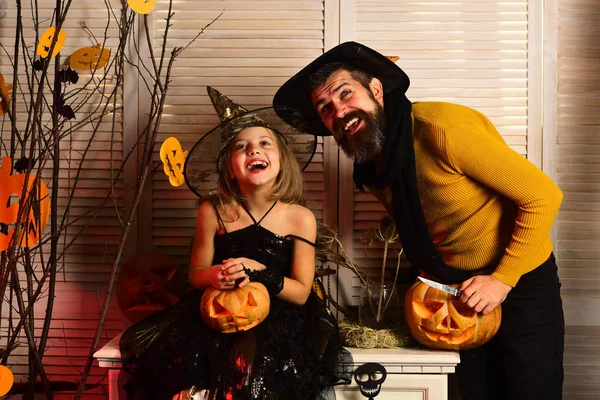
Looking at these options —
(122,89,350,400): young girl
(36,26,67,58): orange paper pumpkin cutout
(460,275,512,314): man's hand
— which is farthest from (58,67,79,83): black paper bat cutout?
(460,275,512,314): man's hand

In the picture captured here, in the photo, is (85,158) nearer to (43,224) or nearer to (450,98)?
(43,224)

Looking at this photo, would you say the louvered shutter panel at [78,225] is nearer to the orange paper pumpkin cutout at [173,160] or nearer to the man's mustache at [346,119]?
the orange paper pumpkin cutout at [173,160]

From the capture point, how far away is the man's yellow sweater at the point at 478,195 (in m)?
1.87

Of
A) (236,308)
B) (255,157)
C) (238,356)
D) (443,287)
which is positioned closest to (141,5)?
(255,157)

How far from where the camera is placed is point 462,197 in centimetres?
196

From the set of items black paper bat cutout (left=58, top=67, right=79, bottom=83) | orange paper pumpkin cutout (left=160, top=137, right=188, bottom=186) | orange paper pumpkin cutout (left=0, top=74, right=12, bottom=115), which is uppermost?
black paper bat cutout (left=58, top=67, right=79, bottom=83)

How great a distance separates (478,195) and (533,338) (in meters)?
0.44

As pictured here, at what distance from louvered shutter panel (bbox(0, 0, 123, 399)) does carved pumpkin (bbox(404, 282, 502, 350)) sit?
3.74ft

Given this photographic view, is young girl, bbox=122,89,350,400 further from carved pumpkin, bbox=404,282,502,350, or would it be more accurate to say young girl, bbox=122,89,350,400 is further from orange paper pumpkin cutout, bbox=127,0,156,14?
orange paper pumpkin cutout, bbox=127,0,156,14

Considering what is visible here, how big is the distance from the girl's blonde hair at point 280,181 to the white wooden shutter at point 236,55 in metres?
0.37

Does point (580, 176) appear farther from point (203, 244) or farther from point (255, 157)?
point (203, 244)

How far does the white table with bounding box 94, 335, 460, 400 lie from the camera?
6.31ft

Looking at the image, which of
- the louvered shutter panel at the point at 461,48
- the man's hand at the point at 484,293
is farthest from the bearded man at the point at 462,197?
the louvered shutter panel at the point at 461,48

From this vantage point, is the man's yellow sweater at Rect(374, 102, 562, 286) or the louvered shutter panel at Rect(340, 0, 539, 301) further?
the louvered shutter panel at Rect(340, 0, 539, 301)
